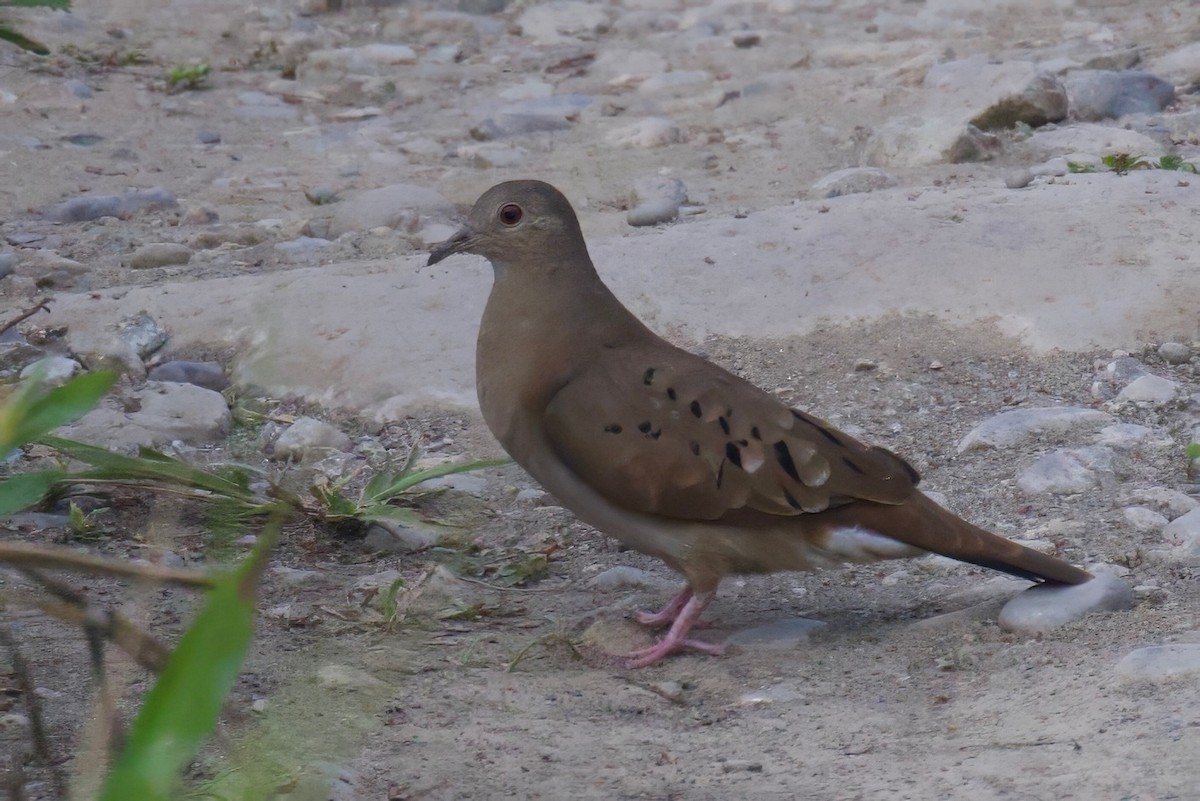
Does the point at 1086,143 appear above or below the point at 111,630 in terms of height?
below

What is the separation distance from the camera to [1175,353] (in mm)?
4781

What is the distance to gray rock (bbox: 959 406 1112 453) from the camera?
14.5ft

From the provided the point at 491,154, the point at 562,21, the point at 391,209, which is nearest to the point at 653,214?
the point at 391,209

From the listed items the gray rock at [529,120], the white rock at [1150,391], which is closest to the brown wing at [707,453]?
the white rock at [1150,391]

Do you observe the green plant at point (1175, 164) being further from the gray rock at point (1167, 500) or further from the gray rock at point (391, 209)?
the gray rock at point (391, 209)

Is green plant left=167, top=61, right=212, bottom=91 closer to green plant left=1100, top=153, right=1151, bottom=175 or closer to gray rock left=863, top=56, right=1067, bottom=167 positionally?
gray rock left=863, top=56, right=1067, bottom=167

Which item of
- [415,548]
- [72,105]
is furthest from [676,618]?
[72,105]

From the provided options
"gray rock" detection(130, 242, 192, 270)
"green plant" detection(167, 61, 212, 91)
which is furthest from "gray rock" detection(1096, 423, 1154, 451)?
"green plant" detection(167, 61, 212, 91)

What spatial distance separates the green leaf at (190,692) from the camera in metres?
1.42

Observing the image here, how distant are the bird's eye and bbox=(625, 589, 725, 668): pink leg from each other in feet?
3.71

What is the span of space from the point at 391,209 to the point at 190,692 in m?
5.11

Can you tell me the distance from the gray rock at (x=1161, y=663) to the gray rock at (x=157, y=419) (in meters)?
2.83

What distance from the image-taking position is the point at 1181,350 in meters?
4.79

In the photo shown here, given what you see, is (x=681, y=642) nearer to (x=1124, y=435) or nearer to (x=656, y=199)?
(x=1124, y=435)
